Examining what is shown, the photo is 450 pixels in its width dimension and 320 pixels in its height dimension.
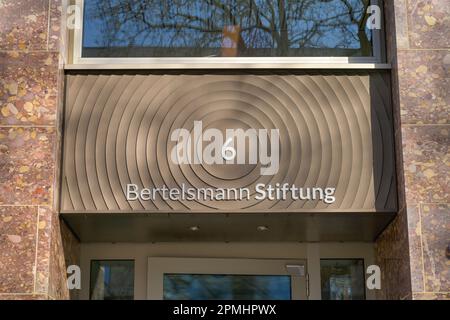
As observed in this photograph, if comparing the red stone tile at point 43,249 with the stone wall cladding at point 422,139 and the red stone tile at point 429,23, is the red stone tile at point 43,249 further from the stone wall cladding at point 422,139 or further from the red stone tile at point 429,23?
the red stone tile at point 429,23

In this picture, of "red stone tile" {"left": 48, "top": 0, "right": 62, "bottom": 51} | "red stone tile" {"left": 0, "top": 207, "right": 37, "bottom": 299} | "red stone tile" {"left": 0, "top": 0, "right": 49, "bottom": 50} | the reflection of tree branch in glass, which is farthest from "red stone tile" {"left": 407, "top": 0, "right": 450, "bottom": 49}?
"red stone tile" {"left": 0, "top": 207, "right": 37, "bottom": 299}

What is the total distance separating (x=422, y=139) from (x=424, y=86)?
14.7 inches

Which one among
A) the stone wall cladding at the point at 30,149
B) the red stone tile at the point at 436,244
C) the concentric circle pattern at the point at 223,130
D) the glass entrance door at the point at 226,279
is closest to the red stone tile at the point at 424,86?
the concentric circle pattern at the point at 223,130

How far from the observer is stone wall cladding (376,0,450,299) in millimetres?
4957

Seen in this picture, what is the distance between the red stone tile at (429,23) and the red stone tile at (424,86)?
0.07m

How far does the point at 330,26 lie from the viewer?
570 cm

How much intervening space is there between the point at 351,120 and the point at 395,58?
52cm

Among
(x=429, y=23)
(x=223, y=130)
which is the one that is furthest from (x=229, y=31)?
(x=429, y=23)

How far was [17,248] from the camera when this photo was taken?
5000 millimetres

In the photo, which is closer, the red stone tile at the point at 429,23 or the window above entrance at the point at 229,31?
the red stone tile at the point at 429,23

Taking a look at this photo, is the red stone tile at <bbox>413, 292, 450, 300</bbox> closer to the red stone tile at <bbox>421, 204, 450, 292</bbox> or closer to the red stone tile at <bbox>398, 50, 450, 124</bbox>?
the red stone tile at <bbox>421, 204, 450, 292</bbox>

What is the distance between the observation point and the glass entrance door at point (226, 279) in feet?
20.7

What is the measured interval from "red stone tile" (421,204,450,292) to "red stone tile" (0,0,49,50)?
2.81 meters
